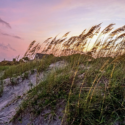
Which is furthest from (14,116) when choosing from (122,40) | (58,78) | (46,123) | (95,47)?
(122,40)

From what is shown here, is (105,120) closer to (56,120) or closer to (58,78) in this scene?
(56,120)

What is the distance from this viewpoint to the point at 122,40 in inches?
209

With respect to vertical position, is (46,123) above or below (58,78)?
below

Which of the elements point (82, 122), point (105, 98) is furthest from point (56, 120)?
point (105, 98)

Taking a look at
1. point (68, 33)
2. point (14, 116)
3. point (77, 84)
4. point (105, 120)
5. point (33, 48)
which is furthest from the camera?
point (33, 48)

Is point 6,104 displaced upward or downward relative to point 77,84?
downward

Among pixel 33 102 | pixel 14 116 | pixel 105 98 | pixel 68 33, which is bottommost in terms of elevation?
pixel 14 116

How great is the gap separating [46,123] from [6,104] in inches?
64.4

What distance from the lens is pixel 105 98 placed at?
2895 millimetres

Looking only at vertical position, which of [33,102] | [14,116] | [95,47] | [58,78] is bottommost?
[14,116]

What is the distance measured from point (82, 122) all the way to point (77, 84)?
3.77ft

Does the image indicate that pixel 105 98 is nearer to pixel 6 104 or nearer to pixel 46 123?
pixel 46 123

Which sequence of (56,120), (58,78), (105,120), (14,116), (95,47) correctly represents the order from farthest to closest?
(95,47) < (58,78) < (14,116) < (56,120) < (105,120)

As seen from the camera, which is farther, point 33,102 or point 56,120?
point 33,102
